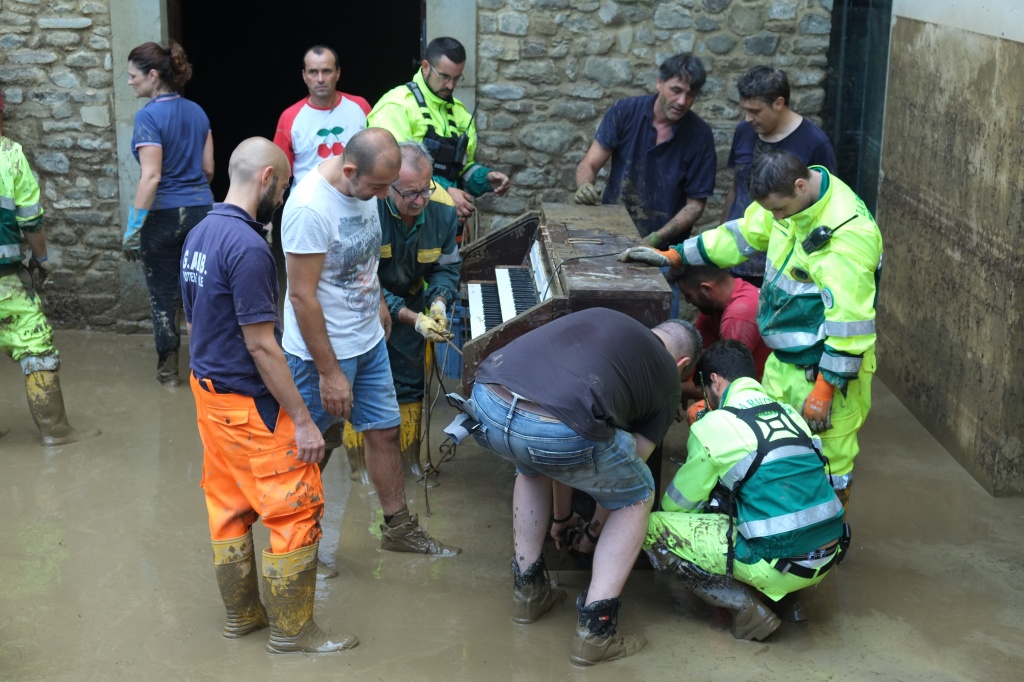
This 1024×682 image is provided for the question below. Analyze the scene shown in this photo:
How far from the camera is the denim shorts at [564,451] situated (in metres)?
3.71

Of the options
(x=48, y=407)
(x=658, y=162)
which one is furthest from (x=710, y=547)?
(x=48, y=407)

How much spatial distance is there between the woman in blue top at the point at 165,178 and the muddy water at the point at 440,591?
3.26 ft

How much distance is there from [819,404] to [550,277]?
1227 mm

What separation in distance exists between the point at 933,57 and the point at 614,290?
10.4ft

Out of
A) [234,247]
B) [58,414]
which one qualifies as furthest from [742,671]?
[58,414]

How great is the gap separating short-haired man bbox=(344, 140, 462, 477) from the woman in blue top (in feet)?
5.99

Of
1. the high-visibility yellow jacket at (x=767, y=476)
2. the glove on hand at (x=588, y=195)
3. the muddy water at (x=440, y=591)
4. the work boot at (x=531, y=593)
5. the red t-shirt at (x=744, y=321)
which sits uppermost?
the glove on hand at (x=588, y=195)

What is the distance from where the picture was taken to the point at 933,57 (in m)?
6.26

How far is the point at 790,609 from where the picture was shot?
4.25 m

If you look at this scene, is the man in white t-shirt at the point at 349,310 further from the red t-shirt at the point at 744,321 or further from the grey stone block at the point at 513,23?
the grey stone block at the point at 513,23

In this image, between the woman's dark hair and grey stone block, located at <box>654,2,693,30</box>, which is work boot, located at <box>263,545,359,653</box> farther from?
grey stone block, located at <box>654,2,693,30</box>

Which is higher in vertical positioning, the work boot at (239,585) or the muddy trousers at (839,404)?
the muddy trousers at (839,404)

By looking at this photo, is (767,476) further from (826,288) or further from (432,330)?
(432,330)

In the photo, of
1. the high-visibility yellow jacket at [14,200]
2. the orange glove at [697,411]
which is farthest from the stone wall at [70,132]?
the orange glove at [697,411]
